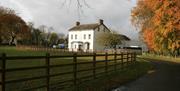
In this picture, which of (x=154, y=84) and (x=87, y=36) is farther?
(x=87, y=36)

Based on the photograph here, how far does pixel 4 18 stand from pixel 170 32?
221 feet

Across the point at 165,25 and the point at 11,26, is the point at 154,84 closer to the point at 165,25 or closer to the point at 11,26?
the point at 165,25

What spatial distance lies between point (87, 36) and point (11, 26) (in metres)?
25.8

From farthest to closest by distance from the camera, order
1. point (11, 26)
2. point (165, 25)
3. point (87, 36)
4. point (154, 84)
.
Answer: point (11, 26) → point (87, 36) → point (165, 25) → point (154, 84)

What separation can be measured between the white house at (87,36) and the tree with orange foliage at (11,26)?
18.5 metres

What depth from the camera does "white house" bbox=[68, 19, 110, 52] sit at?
9675cm

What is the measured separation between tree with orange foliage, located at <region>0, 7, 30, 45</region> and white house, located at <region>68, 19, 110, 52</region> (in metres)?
18.5

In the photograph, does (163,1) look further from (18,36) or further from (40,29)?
(40,29)

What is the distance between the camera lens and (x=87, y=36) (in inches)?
3878

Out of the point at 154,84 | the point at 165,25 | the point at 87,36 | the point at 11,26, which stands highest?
the point at 11,26

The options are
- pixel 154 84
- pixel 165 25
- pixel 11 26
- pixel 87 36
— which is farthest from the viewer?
pixel 11 26


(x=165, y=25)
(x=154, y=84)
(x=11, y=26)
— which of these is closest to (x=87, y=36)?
(x=11, y=26)

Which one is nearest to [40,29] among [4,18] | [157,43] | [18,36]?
[18,36]

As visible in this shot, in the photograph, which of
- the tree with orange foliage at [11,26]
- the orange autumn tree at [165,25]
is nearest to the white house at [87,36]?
the tree with orange foliage at [11,26]
